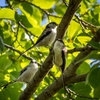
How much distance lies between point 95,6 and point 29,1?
474 millimetres

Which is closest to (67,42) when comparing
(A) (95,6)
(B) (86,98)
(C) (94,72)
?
(A) (95,6)

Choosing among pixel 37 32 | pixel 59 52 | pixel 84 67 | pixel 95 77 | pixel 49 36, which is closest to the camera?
pixel 95 77

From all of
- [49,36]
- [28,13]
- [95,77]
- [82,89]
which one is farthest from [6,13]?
[49,36]

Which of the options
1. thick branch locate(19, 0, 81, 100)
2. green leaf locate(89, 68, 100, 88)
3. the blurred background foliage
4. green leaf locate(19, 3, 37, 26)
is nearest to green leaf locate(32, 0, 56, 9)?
the blurred background foliage

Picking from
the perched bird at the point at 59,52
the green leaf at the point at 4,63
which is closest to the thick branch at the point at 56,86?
the perched bird at the point at 59,52

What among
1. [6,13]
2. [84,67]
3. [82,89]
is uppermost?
[6,13]

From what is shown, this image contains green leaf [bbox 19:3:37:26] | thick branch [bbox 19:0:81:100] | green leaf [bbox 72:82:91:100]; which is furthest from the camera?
green leaf [bbox 19:3:37:26]

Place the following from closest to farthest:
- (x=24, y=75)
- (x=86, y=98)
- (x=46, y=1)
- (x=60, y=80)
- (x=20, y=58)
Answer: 1. (x=86, y=98)
2. (x=60, y=80)
3. (x=46, y=1)
4. (x=20, y=58)
5. (x=24, y=75)

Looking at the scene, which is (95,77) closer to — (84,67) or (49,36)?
(84,67)

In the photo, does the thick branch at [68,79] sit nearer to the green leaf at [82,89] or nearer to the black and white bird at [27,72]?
the green leaf at [82,89]

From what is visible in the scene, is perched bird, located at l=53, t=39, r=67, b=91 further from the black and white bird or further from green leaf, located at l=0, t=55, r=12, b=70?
the black and white bird

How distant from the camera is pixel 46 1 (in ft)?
7.21

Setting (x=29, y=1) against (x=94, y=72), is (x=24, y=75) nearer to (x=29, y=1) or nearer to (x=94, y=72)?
(x=29, y=1)

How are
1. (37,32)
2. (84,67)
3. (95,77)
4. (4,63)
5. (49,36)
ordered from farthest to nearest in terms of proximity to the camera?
(49,36) → (37,32) → (4,63) → (84,67) → (95,77)
